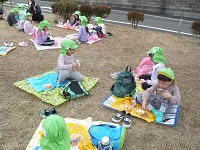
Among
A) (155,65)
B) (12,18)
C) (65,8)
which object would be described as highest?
(65,8)

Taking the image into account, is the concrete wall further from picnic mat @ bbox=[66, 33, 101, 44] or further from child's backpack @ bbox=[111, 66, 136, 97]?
child's backpack @ bbox=[111, 66, 136, 97]

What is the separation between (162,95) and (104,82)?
81.0 inches

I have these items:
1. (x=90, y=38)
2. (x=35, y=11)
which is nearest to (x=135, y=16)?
(x=90, y=38)

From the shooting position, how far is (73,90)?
18.1ft

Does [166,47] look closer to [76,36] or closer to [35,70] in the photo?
[76,36]

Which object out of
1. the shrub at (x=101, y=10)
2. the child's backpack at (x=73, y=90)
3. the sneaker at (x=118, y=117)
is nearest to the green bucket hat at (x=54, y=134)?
the sneaker at (x=118, y=117)

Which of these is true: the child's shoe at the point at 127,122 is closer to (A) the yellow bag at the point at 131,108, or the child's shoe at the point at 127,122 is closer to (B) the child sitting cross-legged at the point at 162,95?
(A) the yellow bag at the point at 131,108

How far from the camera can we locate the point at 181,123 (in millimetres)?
4840

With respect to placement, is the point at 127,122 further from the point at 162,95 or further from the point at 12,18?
the point at 12,18

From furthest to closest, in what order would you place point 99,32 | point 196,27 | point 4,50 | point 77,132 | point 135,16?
point 135,16
point 196,27
point 99,32
point 4,50
point 77,132

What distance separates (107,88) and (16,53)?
391cm

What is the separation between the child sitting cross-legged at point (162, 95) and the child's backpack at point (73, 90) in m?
1.50

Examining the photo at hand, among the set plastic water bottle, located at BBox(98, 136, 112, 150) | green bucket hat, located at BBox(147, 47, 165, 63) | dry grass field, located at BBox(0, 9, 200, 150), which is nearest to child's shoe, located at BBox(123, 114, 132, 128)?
dry grass field, located at BBox(0, 9, 200, 150)

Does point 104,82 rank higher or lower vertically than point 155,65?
lower
